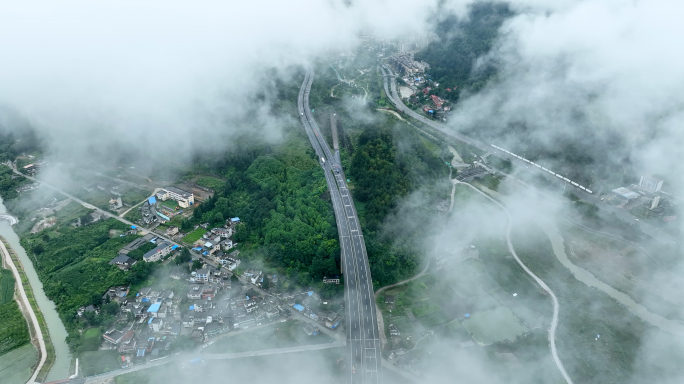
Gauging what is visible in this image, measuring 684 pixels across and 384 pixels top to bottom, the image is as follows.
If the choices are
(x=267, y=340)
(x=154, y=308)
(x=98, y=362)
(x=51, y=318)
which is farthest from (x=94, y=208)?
(x=267, y=340)

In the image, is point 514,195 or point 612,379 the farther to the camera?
point 514,195

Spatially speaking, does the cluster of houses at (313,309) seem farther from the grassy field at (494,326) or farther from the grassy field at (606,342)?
the grassy field at (606,342)

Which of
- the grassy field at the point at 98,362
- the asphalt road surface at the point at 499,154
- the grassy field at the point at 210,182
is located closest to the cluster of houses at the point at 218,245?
the grassy field at the point at 210,182

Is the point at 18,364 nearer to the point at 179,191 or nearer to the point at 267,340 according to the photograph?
the point at 267,340

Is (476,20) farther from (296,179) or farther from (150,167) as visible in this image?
(150,167)

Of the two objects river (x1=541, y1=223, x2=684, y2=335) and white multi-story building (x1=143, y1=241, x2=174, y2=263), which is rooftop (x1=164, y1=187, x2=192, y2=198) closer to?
white multi-story building (x1=143, y1=241, x2=174, y2=263)

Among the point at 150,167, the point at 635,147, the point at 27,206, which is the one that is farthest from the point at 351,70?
the point at 27,206
